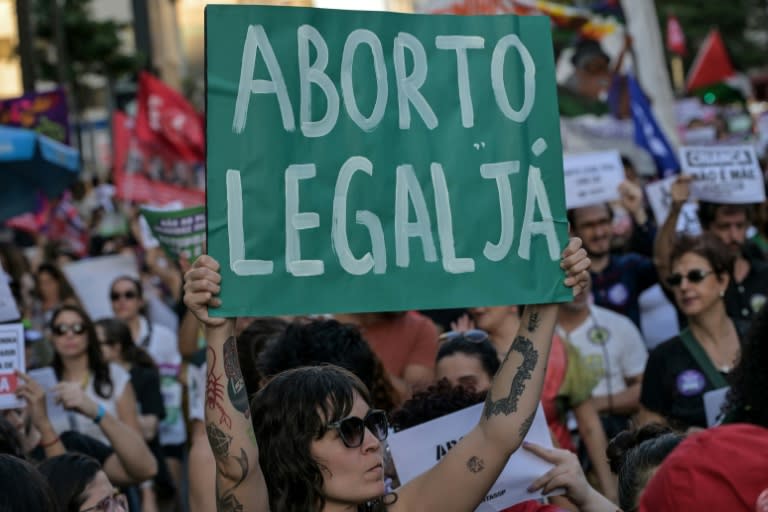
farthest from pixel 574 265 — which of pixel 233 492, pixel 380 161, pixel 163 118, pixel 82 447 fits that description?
pixel 163 118

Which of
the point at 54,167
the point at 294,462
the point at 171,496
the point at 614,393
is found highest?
the point at 54,167

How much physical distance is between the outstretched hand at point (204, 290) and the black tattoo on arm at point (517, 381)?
2.48ft

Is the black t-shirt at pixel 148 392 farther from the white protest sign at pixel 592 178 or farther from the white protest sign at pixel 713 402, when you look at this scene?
the white protest sign at pixel 713 402

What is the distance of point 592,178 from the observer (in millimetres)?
9070

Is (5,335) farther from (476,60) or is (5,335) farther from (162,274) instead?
(162,274)

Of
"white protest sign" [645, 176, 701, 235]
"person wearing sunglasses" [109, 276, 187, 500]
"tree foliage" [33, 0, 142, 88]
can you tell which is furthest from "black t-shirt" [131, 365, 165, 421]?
"tree foliage" [33, 0, 142, 88]

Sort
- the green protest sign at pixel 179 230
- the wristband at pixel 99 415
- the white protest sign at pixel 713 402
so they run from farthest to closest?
1. the green protest sign at pixel 179 230
2. the wristband at pixel 99 415
3. the white protest sign at pixel 713 402

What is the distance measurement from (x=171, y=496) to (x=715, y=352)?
12.7 ft

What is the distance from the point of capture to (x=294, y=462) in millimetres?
3611

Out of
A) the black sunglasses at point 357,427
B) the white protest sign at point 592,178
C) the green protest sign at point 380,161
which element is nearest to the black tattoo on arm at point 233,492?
the black sunglasses at point 357,427

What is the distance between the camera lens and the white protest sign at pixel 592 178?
351 inches

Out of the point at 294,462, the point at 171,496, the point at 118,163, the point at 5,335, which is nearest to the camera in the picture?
the point at 294,462

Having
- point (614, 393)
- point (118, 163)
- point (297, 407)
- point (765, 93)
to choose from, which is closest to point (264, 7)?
point (297, 407)

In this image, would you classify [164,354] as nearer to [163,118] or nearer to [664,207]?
[664,207]
